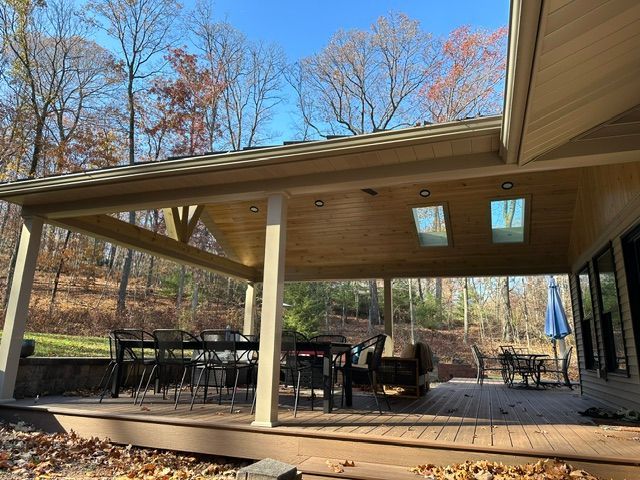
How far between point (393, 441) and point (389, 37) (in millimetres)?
14633

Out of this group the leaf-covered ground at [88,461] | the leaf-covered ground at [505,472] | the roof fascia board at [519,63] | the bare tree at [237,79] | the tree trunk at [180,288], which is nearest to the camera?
the roof fascia board at [519,63]

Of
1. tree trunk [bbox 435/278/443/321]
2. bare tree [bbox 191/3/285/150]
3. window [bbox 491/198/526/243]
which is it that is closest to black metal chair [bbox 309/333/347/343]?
window [bbox 491/198/526/243]

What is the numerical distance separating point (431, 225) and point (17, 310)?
6.05 metres

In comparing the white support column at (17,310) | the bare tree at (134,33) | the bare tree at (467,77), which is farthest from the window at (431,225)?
the bare tree at (134,33)

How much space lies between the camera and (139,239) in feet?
20.9

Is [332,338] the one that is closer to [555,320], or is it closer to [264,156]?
[264,156]

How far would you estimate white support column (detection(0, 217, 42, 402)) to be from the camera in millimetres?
5039

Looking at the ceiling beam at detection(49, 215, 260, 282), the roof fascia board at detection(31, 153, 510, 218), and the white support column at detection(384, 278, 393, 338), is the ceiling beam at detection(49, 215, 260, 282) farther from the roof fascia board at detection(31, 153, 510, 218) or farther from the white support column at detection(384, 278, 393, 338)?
the white support column at detection(384, 278, 393, 338)

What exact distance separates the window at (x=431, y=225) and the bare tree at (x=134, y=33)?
10750mm

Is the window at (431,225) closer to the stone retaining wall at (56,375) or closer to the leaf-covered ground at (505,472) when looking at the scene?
the leaf-covered ground at (505,472)

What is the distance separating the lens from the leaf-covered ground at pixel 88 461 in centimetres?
345

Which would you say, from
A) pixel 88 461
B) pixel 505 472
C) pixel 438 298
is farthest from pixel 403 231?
pixel 438 298

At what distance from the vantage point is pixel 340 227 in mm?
7594

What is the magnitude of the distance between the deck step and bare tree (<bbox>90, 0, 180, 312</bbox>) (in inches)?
503
